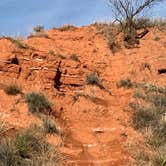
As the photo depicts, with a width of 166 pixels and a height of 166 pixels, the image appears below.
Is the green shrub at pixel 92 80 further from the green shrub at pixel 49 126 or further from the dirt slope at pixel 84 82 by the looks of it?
the green shrub at pixel 49 126

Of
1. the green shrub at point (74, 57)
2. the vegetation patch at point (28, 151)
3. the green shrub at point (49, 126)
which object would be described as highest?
the green shrub at point (74, 57)

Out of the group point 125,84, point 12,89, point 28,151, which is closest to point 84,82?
point 125,84

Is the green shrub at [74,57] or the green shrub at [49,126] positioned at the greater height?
the green shrub at [74,57]

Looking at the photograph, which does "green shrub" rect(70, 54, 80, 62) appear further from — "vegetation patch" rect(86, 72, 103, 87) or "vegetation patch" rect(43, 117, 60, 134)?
"vegetation patch" rect(43, 117, 60, 134)

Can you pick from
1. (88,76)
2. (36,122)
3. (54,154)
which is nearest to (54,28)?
(88,76)

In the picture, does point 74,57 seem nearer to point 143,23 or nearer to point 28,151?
point 143,23

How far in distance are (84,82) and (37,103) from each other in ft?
10.8

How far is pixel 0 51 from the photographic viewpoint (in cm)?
1612

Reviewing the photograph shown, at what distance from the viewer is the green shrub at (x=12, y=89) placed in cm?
1426

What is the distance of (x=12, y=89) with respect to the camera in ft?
46.9

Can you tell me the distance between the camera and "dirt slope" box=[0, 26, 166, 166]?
12.5 m

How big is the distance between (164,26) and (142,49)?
119 inches

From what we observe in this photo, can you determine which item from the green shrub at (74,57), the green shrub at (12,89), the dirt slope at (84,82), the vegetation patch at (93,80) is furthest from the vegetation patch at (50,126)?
the green shrub at (74,57)

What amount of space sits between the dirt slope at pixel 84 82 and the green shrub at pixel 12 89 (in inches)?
6.3
